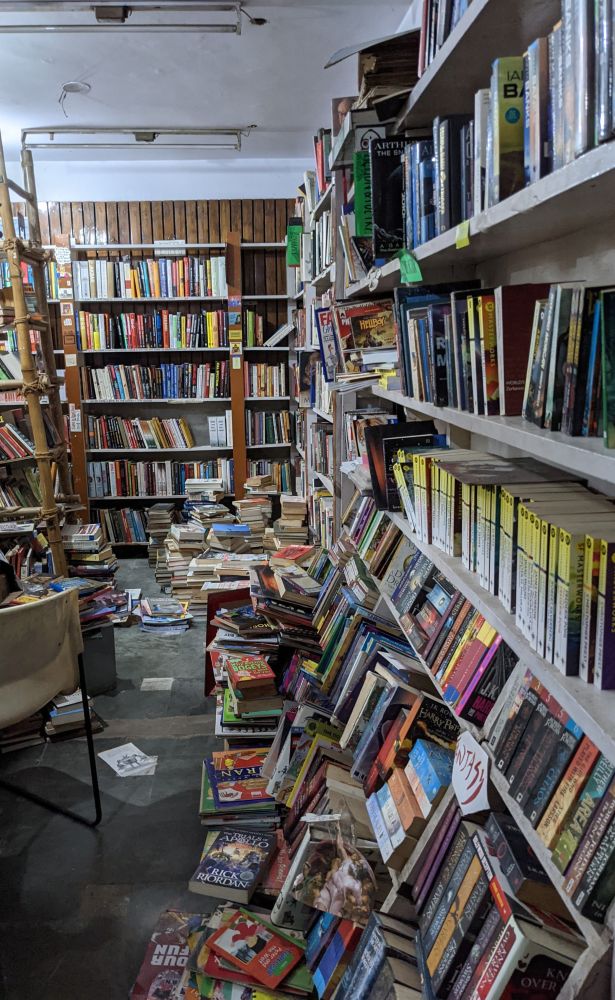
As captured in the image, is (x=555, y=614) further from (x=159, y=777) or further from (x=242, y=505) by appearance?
(x=242, y=505)

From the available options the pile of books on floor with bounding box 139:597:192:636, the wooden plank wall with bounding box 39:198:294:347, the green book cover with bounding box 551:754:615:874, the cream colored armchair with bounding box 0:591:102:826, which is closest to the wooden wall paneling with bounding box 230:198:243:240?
the wooden plank wall with bounding box 39:198:294:347

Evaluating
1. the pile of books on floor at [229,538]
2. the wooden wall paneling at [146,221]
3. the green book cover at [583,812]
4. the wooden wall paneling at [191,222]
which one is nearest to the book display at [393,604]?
the green book cover at [583,812]

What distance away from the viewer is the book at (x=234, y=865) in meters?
1.98

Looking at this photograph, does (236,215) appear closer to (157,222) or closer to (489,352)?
(157,222)

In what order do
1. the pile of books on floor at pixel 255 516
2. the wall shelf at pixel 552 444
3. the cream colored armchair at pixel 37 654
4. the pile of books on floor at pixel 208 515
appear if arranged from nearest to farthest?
1. the wall shelf at pixel 552 444
2. the cream colored armchair at pixel 37 654
3. the pile of books on floor at pixel 255 516
4. the pile of books on floor at pixel 208 515

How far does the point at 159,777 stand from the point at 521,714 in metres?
2.04

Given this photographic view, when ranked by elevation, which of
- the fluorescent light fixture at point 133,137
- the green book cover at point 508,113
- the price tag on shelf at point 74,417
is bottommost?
the price tag on shelf at point 74,417

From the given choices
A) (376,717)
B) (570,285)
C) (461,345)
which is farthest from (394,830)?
(570,285)

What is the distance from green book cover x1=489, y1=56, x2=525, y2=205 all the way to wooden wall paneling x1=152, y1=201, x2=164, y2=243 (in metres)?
5.03

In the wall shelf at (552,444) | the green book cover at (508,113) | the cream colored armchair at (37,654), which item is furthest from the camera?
the cream colored armchair at (37,654)

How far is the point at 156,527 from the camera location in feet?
18.1

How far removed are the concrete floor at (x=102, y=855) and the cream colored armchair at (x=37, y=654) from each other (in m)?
0.50

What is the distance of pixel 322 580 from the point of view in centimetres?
291

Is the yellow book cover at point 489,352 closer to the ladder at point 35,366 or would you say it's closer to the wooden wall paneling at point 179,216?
the ladder at point 35,366
